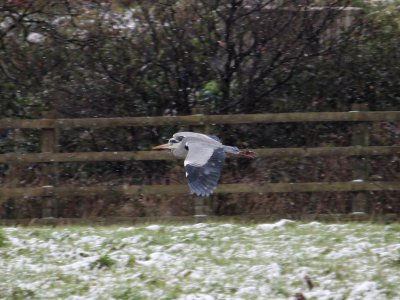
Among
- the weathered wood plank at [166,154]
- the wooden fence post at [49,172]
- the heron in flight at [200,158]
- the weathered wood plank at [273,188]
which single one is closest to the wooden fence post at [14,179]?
the weathered wood plank at [166,154]

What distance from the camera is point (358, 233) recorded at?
8.55m

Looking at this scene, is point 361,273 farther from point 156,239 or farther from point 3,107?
point 3,107

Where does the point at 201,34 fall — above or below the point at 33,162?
above

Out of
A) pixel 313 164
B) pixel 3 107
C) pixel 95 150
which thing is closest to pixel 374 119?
pixel 313 164

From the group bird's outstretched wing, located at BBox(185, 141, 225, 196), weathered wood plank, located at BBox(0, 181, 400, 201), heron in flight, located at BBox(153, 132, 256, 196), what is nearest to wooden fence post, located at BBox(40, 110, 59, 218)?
weathered wood plank, located at BBox(0, 181, 400, 201)

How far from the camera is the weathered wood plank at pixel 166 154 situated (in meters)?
11.0

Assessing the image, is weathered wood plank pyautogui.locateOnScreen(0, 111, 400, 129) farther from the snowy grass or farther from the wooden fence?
the snowy grass

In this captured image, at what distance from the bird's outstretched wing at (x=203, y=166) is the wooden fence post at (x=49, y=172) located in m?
2.44

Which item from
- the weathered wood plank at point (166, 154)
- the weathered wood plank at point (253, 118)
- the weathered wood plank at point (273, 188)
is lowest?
the weathered wood plank at point (273, 188)

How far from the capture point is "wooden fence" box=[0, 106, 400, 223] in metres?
11.0

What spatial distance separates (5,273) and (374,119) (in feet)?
16.8

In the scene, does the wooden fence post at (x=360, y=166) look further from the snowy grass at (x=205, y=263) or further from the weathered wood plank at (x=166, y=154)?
the snowy grass at (x=205, y=263)

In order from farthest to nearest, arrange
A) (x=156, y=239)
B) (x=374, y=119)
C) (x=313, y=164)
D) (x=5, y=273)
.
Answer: (x=313, y=164) → (x=374, y=119) → (x=156, y=239) → (x=5, y=273)

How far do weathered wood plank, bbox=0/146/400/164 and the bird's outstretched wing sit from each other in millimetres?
1522
